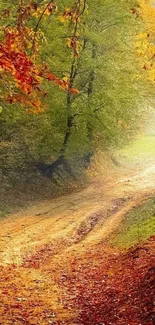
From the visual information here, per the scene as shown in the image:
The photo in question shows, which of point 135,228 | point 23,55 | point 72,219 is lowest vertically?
point 72,219

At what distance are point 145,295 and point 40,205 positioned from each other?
1132cm

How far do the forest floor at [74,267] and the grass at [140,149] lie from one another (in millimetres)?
12209

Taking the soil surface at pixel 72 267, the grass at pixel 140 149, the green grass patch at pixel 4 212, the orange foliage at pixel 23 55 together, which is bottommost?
the green grass patch at pixel 4 212

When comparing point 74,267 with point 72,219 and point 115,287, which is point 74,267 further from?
point 72,219

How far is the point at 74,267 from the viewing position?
11391 mm

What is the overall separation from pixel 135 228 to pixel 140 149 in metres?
21.5

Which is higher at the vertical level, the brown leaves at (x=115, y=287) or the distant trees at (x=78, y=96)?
the distant trees at (x=78, y=96)

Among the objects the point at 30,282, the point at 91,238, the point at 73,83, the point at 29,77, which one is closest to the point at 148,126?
the point at 73,83

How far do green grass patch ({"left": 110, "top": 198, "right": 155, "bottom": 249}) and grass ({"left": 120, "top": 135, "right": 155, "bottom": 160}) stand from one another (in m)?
14.7

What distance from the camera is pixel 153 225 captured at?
13.9 m

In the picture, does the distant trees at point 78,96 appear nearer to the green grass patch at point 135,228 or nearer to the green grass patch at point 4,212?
the green grass patch at point 4,212

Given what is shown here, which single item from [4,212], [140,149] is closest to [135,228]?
[4,212]

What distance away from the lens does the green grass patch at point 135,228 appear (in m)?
13.1

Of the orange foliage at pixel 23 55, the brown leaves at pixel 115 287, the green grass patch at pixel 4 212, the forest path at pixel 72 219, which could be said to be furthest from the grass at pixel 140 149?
the orange foliage at pixel 23 55
